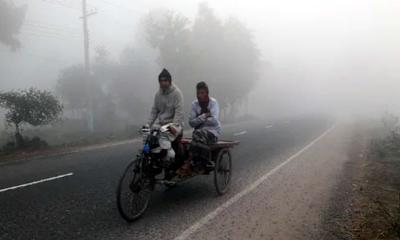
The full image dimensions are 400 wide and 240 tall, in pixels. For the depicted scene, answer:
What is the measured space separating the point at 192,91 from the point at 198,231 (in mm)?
30343

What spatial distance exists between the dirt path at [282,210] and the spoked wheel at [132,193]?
39.1 inches

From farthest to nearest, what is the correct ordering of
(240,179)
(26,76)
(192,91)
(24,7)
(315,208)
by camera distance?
1. (26,76)
2. (192,91)
3. (24,7)
4. (240,179)
5. (315,208)

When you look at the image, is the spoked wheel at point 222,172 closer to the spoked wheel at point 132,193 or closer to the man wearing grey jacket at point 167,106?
the man wearing grey jacket at point 167,106

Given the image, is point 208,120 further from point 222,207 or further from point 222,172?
point 222,207

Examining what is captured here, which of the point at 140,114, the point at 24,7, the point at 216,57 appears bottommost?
the point at 140,114

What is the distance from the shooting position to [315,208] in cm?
668

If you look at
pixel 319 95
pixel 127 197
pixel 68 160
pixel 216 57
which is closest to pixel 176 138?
pixel 127 197

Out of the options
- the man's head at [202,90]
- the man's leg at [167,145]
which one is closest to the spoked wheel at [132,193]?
the man's leg at [167,145]

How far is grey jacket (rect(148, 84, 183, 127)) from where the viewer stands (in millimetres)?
6762

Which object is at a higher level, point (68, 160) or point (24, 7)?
point (24, 7)

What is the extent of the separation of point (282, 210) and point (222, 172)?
1.64 meters

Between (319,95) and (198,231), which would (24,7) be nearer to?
(198,231)

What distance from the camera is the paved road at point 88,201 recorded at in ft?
17.2

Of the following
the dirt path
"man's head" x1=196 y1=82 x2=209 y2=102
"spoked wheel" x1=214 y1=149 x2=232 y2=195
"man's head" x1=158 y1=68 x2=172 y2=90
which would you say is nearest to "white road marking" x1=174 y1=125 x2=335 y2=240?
the dirt path
